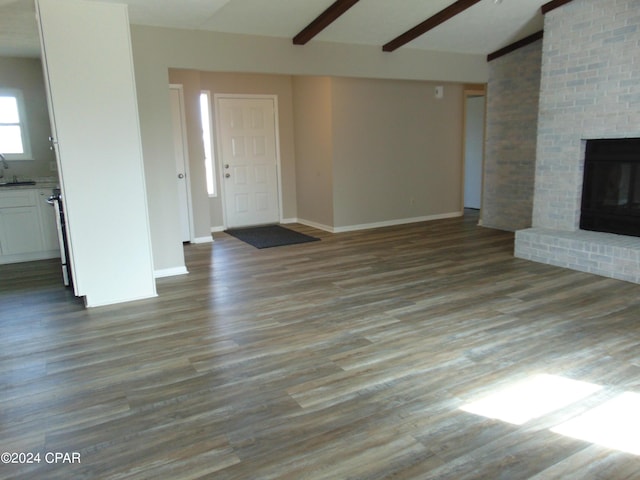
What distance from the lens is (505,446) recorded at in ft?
6.75

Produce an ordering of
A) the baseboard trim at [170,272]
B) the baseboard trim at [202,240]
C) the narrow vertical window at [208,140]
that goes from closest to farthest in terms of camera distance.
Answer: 1. the baseboard trim at [170,272]
2. the baseboard trim at [202,240]
3. the narrow vertical window at [208,140]

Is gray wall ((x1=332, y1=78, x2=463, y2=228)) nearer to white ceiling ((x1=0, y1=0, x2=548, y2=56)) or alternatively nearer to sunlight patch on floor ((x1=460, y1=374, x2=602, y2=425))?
white ceiling ((x1=0, y1=0, x2=548, y2=56))

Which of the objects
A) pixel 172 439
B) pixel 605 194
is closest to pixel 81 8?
pixel 172 439

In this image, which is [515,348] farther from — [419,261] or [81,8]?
[81,8]

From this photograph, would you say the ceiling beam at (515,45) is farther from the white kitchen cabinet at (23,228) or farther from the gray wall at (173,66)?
the white kitchen cabinet at (23,228)

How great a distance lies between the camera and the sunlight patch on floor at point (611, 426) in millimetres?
2070

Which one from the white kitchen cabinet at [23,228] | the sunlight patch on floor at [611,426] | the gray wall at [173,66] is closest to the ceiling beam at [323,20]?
the gray wall at [173,66]

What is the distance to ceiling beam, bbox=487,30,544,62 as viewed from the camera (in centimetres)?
604

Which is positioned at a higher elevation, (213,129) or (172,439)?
(213,129)

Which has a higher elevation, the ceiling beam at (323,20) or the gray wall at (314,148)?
the ceiling beam at (323,20)

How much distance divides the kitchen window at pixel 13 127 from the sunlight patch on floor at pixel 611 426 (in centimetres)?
676

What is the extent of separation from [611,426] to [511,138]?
528 cm

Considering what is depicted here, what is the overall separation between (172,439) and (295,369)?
861 millimetres

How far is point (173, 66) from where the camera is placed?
189 inches
